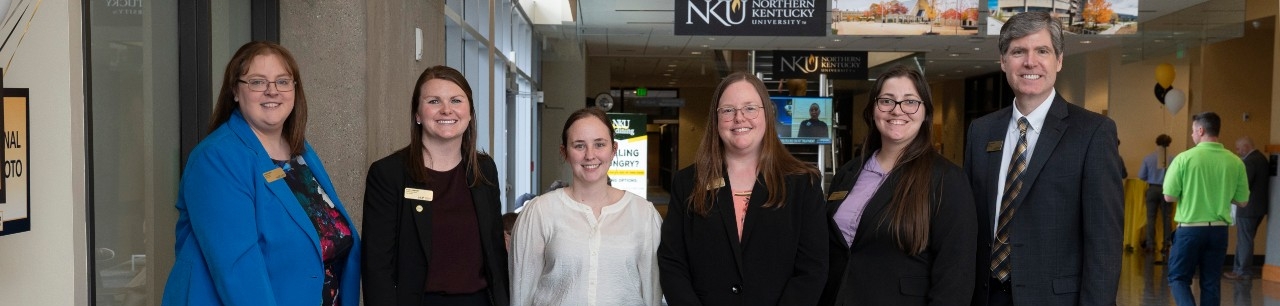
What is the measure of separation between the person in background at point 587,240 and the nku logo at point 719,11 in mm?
6879

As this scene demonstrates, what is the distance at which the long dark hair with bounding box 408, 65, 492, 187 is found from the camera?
291 centimetres

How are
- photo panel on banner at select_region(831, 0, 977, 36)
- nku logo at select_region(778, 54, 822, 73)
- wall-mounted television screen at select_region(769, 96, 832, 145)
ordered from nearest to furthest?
photo panel on banner at select_region(831, 0, 977, 36)
wall-mounted television screen at select_region(769, 96, 832, 145)
nku logo at select_region(778, 54, 822, 73)

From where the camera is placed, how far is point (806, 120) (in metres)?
14.0

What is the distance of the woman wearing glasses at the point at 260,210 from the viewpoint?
245 cm

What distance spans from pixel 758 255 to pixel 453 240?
2.86 feet

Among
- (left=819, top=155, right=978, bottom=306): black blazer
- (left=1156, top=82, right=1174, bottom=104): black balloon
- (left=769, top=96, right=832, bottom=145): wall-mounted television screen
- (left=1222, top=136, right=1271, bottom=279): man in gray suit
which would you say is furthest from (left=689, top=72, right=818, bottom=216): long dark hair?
(left=1156, top=82, right=1174, bottom=104): black balloon

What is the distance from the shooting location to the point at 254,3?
4.11 m

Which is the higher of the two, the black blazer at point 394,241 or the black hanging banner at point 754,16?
the black hanging banner at point 754,16

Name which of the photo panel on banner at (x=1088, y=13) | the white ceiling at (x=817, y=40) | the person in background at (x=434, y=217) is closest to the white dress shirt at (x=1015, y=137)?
the person in background at (x=434, y=217)

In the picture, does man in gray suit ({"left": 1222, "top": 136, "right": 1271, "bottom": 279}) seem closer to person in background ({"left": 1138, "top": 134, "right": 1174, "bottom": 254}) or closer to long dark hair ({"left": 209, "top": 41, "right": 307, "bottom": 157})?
person in background ({"left": 1138, "top": 134, "right": 1174, "bottom": 254})

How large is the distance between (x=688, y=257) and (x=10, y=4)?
5.71ft

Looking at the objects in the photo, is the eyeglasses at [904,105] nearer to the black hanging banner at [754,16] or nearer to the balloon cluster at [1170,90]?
the black hanging banner at [754,16]

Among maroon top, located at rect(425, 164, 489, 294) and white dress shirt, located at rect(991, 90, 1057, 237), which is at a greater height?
white dress shirt, located at rect(991, 90, 1057, 237)

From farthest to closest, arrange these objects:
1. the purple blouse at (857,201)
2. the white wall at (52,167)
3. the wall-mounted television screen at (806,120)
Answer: the wall-mounted television screen at (806,120)
the purple blouse at (857,201)
the white wall at (52,167)
